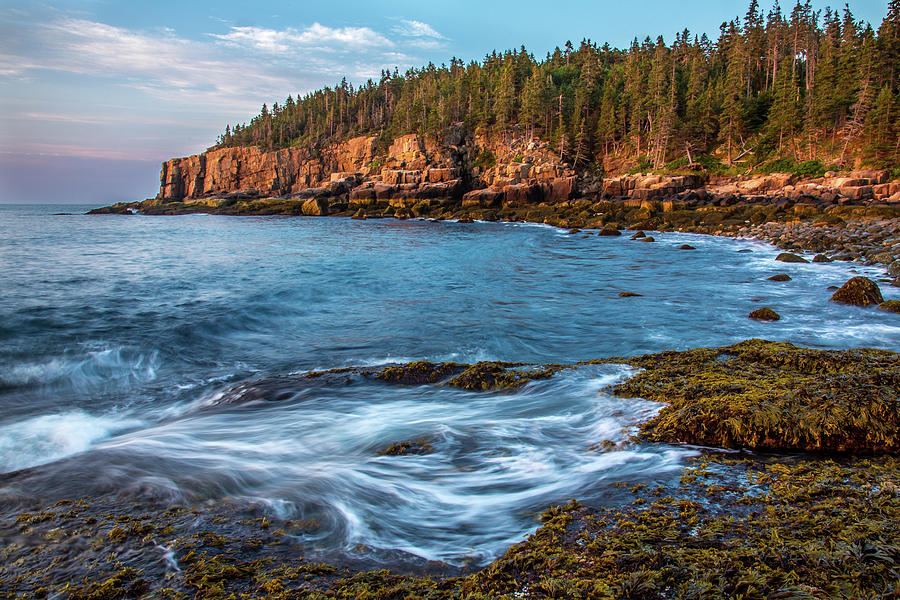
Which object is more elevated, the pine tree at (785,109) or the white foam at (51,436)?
the pine tree at (785,109)

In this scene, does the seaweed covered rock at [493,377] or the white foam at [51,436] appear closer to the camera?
the white foam at [51,436]

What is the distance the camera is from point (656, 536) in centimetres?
294

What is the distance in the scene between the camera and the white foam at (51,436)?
5.20 metres

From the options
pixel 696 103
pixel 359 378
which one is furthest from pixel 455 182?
pixel 359 378

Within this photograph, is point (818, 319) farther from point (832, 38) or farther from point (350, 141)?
point (350, 141)

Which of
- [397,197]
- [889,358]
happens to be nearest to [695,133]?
[397,197]

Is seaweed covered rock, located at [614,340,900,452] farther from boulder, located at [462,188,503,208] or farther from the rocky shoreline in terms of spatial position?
boulder, located at [462,188,503,208]

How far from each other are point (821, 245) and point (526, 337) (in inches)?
743

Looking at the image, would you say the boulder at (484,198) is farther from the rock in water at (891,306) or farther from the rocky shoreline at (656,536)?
the rocky shoreline at (656,536)

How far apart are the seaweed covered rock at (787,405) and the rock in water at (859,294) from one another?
21.8 ft

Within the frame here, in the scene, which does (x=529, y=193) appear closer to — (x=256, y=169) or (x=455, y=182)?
(x=455, y=182)

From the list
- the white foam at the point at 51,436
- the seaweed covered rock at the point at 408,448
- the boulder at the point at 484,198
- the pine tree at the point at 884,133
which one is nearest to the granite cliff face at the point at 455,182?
the boulder at the point at 484,198

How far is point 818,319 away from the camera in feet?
34.2

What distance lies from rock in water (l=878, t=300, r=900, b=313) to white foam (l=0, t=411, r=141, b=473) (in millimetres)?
14420
